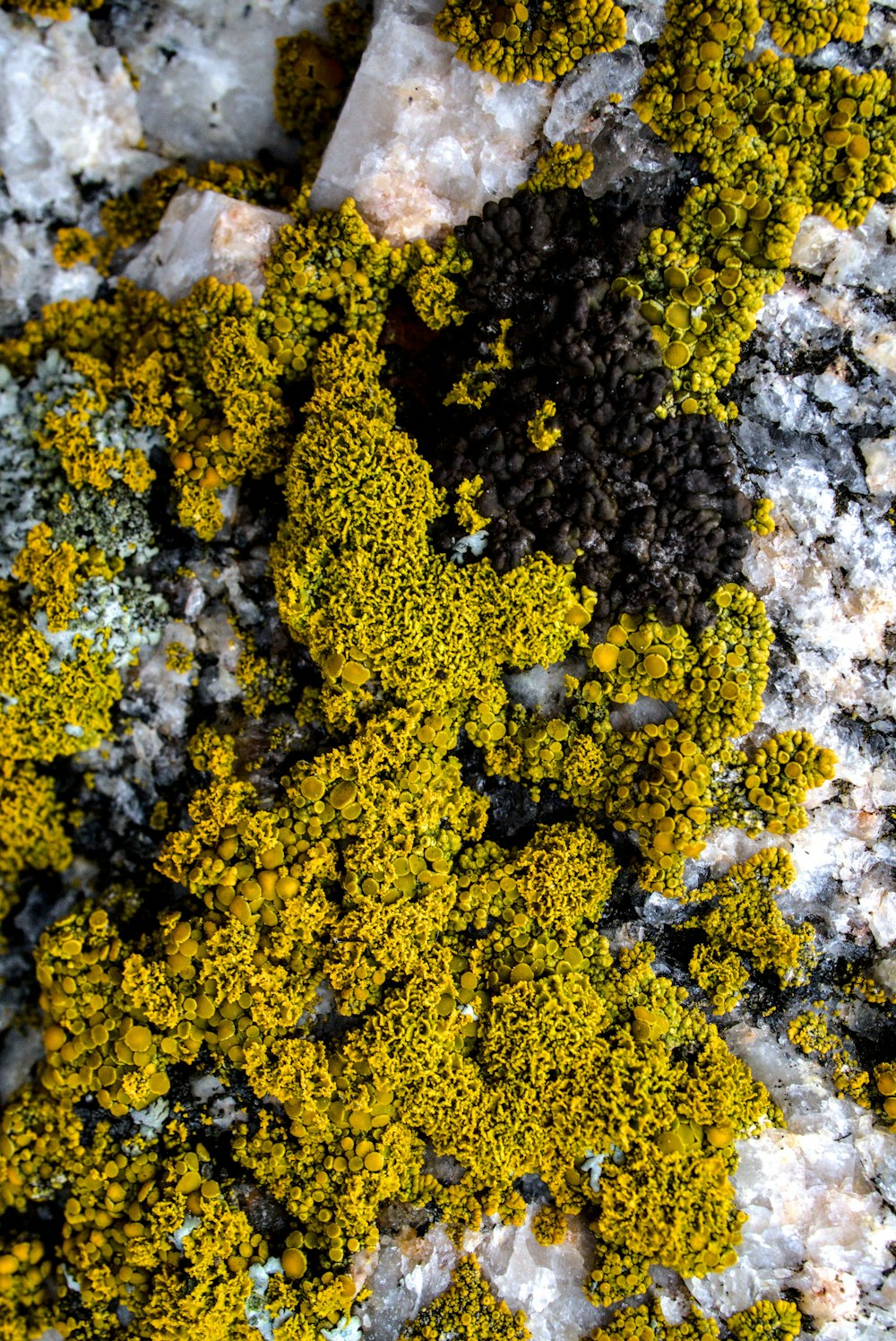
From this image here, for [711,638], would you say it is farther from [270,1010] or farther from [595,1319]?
[595,1319]

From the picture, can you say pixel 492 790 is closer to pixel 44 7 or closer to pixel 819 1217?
pixel 819 1217

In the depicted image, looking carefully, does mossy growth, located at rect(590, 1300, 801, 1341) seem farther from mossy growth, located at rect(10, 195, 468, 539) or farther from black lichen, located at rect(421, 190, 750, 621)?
mossy growth, located at rect(10, 195, 468, 539)

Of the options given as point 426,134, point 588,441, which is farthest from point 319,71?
point 588,441

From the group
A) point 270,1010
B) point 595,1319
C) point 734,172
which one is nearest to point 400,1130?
point 270,1010

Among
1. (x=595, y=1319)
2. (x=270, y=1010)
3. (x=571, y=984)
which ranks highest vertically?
(x=571, y=984)

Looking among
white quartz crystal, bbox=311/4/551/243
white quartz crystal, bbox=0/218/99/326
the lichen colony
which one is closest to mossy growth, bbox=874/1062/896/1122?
the lichen colony
